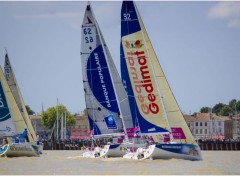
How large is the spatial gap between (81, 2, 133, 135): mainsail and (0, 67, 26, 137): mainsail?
5026 mm

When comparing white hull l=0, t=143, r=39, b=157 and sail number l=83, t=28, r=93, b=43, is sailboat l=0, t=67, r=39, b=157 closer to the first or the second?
white hull l=0, t=143, r=39, b=157

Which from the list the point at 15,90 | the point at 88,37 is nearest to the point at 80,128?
the point at 15,90

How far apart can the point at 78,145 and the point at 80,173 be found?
62241 millimetres

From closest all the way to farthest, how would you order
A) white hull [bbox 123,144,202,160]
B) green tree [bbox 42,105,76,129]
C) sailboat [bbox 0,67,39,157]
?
white hull [bbox 123,144,202,160], sailboat [bbox 0,67,39,157], green tree [bbox 42,105,76,129]

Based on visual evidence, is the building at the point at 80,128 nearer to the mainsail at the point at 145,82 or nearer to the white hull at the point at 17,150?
the white hull at the point at 17,150

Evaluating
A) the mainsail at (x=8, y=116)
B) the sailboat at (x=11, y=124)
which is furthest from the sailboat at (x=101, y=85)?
the mainsail at (x=8, y=116)

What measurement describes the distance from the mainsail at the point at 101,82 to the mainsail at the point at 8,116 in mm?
5026

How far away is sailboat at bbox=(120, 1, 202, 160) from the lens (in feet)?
139

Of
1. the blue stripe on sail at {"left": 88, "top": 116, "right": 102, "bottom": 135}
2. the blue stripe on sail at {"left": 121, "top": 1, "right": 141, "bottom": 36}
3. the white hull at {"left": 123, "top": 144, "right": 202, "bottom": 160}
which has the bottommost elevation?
the white hull at {"left": 123, "top": 144, "right": 202, "bottom": 160}

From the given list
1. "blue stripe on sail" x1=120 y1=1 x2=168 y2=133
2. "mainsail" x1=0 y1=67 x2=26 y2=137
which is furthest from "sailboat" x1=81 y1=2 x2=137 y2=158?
"blue stripe on sail" x1=120 y1=1 x2=168 y2=133

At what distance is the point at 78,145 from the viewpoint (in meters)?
95.1

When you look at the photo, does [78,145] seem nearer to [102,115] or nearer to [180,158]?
[102,115]

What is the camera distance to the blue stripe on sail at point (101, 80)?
165 feet

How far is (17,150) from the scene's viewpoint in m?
49.2
